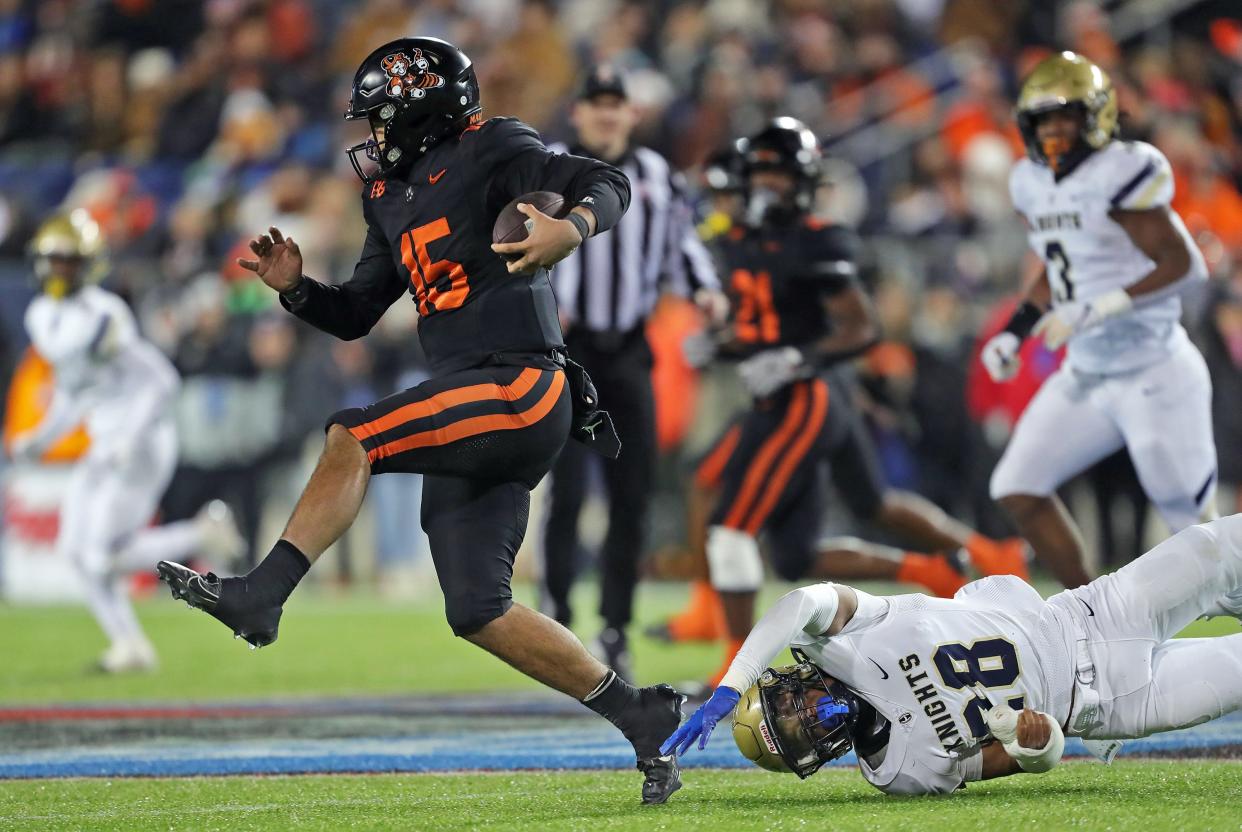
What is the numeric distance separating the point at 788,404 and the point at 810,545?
0.57m

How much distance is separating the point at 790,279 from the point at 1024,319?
1.04 m

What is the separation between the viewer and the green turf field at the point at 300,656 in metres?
7.22

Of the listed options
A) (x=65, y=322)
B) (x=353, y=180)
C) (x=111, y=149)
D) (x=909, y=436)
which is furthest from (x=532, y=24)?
(x=65, y=322)

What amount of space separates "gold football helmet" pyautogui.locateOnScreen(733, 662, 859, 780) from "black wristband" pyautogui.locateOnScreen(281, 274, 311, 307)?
1481 mm

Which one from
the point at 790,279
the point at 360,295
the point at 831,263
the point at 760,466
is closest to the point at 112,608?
the point at 760,466

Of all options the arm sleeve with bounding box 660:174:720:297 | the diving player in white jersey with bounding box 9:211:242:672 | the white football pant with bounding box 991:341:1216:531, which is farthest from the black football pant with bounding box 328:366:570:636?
the diving player in white jersey with bounding box 9:211:242:672

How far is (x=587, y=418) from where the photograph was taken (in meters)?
4.38

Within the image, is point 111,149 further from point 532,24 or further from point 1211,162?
point 1211,162

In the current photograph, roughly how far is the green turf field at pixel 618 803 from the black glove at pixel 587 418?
849 mm

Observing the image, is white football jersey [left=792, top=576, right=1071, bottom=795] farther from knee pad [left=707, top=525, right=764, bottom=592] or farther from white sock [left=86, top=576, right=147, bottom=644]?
white sock [left=86, top=576, right=147, bottom=644]

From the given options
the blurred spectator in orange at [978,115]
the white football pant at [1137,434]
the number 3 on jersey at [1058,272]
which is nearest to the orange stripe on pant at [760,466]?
the white football pant at [1137,434]

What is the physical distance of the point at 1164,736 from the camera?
527cm

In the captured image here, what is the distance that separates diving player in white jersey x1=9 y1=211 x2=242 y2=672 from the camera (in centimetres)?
812

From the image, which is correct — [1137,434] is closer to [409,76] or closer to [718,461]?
[718,461]
